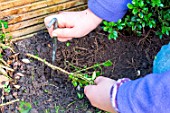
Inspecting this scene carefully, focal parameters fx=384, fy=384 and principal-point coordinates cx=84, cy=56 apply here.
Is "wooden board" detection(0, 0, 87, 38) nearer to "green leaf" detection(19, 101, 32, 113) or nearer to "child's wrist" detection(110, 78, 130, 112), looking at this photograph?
"green leaf" detection(19, 101, 32, 113)

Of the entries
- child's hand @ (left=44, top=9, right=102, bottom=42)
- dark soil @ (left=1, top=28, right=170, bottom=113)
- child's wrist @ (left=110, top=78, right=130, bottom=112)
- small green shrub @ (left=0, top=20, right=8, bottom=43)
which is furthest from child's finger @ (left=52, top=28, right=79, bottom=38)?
child's wrist @ (left=110, top=78, right=130, bottom=112)

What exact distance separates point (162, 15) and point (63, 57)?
21.0 inches

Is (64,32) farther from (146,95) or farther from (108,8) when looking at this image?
(146,95)

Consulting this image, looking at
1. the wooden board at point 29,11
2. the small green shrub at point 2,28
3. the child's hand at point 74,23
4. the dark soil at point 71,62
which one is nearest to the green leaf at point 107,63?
the dark soil at point 71,62

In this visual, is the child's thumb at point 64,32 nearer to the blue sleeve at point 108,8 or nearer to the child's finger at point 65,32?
the child's finger at point 65,32

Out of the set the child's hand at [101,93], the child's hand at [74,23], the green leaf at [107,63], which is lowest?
the child's hand at [101,93]

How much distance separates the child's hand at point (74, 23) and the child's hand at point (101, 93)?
0.26 meters

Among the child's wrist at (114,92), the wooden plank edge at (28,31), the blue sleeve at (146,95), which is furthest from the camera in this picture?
the wooden plank edge at (28,31)

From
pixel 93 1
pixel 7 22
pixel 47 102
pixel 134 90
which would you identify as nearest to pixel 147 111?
pixel 134 90

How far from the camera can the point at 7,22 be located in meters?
1.83

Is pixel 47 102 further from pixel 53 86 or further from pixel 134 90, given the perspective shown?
pixel 134 90

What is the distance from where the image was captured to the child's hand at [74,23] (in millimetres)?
1802

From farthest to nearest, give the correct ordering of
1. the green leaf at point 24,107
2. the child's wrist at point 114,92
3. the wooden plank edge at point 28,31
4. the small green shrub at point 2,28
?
the wooden plank edge at point 28,31
the small green shrub at point 2,28
the green leaf at point 24,107
the child's wrist at point 114,92

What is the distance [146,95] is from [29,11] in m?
0.74
